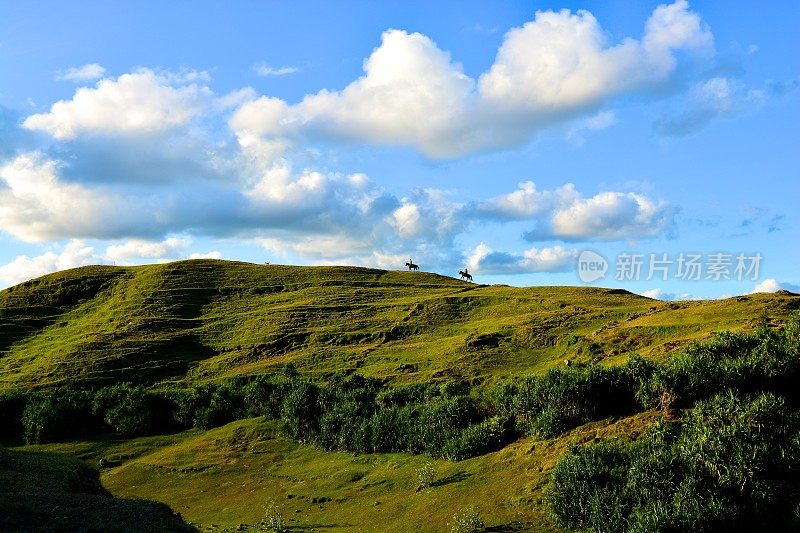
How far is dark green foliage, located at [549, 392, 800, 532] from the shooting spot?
22.4 meters

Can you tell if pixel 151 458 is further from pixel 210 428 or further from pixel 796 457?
pixel 796 457

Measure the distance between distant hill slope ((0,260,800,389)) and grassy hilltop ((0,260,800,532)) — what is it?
0.44m

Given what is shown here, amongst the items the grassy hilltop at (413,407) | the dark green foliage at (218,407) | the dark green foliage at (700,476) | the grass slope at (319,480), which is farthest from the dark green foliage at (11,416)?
the dark green foliage at (700,476)

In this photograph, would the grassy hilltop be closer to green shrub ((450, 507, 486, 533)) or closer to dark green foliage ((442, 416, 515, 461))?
dark green foliage ((442, 416, 515, 461))

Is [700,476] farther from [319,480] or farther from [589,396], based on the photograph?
[319,480]

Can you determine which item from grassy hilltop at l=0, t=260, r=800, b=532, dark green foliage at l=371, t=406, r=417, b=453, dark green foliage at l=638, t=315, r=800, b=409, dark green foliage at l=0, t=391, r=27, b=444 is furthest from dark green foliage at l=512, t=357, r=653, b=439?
dark green foliage at l=0, t=391, r=27, b=444

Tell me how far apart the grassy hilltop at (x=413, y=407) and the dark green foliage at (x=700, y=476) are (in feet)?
0.25

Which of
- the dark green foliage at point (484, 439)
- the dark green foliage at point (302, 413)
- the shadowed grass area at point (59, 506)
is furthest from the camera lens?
Result: the dark green foliage at point (302, 413)

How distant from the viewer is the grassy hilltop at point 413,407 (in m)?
24.1

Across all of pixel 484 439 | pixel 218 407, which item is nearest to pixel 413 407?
pixel 484 439

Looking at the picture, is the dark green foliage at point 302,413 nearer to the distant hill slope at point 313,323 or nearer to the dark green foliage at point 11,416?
the distant hill slope at point 313,323

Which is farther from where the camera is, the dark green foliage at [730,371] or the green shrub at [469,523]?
the dark green foliage at [730,371]

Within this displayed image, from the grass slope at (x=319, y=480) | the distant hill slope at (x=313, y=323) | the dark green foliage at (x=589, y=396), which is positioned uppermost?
the distant hill slope at (x=313, y=323)

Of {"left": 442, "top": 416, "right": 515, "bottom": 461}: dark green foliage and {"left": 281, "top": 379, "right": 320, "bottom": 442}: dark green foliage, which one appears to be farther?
{"left": 281, "top": 379, "right": 320, "bottom": 442}: dark green foliage
